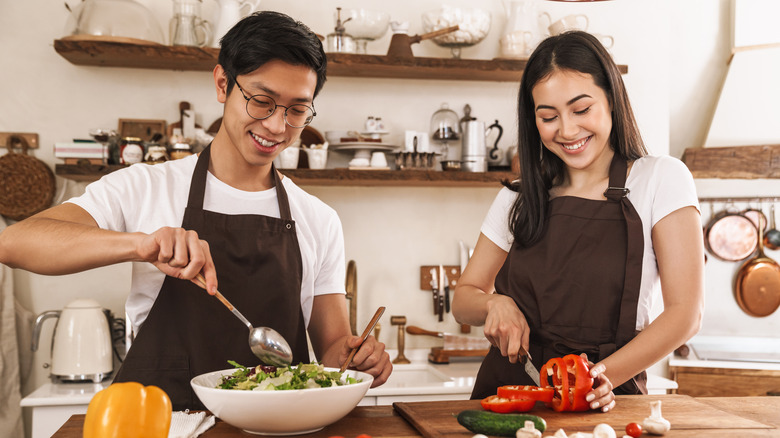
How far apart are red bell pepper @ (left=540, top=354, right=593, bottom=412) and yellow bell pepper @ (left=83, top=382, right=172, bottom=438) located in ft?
2.50

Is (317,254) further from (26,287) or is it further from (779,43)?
(779,43)

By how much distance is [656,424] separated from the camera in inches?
48.1

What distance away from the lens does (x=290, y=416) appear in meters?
1.18

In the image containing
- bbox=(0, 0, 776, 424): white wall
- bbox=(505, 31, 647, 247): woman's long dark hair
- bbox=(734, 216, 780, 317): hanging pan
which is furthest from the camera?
bbox=(734, 216, 780, 317): hanging pan

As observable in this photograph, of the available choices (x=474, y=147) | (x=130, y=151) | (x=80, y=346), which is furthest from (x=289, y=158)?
(x=80, y=346)

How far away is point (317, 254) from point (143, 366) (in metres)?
0.54

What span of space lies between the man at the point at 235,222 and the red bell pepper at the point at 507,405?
0.32 metres

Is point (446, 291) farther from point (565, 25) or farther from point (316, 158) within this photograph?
point (565, 25)

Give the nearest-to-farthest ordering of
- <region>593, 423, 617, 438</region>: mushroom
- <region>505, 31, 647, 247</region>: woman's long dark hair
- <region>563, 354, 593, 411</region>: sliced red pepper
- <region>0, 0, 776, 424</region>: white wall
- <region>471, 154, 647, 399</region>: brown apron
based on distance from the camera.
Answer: <region>593, 423, 617, 438</region>: mushroom < <region>563, 354, 593, 411</region>: sliced red pepper < <region>471, 154, 647, 399</region>: brown apron < <region>505, 31, 647, 247</region>: woman's long dark hair < <region>0, 0, 776, 424</region>: white wall

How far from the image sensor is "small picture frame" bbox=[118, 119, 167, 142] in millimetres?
3229

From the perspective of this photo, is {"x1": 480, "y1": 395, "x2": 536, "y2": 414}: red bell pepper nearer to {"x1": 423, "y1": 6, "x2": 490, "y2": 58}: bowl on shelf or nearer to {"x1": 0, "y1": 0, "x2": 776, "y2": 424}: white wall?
{"x1": 0, "y1": 0, "x2": 776, "y2": 424}: white wall

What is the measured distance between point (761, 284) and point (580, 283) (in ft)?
7.63

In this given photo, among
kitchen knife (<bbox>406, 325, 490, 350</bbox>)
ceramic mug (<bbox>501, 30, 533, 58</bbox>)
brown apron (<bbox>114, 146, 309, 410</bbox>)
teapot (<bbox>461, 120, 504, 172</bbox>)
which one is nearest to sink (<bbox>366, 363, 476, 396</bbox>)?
kitchen knife (<bbox>406, 325, 490, 350</bbox>)

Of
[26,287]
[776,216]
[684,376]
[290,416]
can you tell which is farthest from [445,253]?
[290,416]
